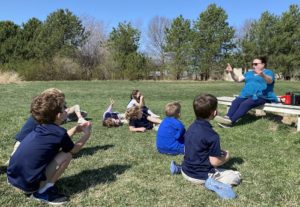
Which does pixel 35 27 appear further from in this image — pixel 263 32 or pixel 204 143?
pixel 204 143

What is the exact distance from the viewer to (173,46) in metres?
45.1

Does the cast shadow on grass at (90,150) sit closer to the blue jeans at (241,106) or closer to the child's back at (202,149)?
the child's back at (202,149)

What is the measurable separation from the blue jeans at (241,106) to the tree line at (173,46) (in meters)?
33.0

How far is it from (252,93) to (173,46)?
37.1 meters

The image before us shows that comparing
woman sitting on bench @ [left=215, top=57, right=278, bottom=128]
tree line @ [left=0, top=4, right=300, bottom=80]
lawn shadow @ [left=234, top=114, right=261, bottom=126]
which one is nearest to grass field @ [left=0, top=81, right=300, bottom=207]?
woman sitting on bench @ [left=215, top=57, right=278, bottom=128]

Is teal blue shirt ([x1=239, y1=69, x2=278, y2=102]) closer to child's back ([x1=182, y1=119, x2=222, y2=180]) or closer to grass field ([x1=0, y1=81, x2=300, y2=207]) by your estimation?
grass field ([x1=0, y1=81, x2=300, y2=207])

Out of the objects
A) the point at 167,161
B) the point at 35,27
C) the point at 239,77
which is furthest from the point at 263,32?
the point at 167,161

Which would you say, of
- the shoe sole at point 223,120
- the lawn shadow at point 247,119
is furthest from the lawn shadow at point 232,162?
the lawn shadow at point 247,119

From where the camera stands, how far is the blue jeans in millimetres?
8422

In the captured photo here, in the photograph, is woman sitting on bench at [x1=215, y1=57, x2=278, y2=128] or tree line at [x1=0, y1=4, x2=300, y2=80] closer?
woman sitting on bench at [x1=215, y1=57, x2=278, y2=128]

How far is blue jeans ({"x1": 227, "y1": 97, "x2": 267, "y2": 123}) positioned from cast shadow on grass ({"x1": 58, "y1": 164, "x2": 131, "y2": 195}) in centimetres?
392

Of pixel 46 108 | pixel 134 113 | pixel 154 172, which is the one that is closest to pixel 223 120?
pixel 134 113

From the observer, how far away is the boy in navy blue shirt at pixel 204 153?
14.6 feet

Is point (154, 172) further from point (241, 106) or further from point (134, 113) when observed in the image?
point (241, 106)
